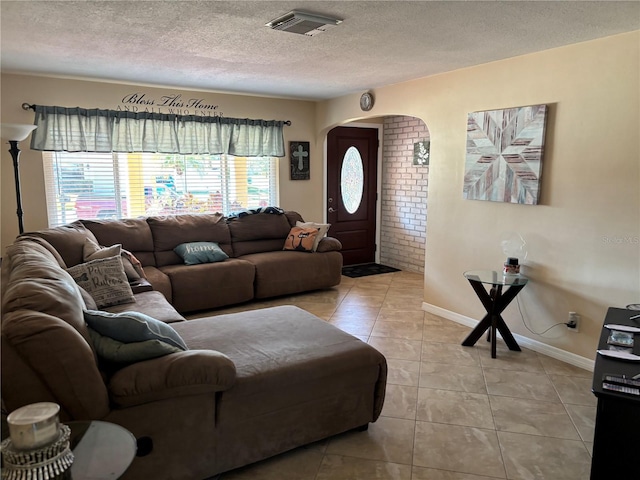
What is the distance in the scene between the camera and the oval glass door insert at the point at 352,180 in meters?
6.48

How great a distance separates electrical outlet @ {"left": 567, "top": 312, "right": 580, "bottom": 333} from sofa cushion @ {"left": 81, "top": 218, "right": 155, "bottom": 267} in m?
3.76

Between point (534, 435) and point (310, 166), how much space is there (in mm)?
4440

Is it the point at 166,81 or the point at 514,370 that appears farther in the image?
the point at 166,81

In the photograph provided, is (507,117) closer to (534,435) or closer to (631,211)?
(631,211)

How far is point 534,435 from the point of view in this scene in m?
2.51

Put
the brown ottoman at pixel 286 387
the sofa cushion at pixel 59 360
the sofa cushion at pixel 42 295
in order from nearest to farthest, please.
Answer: the sofa cushion at pixel 59 360 < the sofa cushion at pixel 42 295 < the brown ottoman at pixel 286 387

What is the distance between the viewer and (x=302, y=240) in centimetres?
530

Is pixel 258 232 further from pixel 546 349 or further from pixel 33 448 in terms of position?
pixel 33 448

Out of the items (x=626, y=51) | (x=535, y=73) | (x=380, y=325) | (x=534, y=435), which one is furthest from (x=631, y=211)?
(x=380, y=325)

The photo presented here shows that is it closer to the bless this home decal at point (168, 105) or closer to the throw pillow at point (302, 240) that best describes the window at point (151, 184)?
the bless this home decal at point (168, 105)

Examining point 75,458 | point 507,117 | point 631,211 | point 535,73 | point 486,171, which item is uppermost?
point 535,73

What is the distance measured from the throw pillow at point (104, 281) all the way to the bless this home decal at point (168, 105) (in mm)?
2162

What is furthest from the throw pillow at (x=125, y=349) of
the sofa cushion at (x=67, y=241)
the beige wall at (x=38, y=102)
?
the beige wall at (x=38, y=102)

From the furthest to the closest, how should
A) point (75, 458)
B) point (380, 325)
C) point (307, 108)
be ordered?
point (307, 108) → point (380, 325) → point (75, 458)
